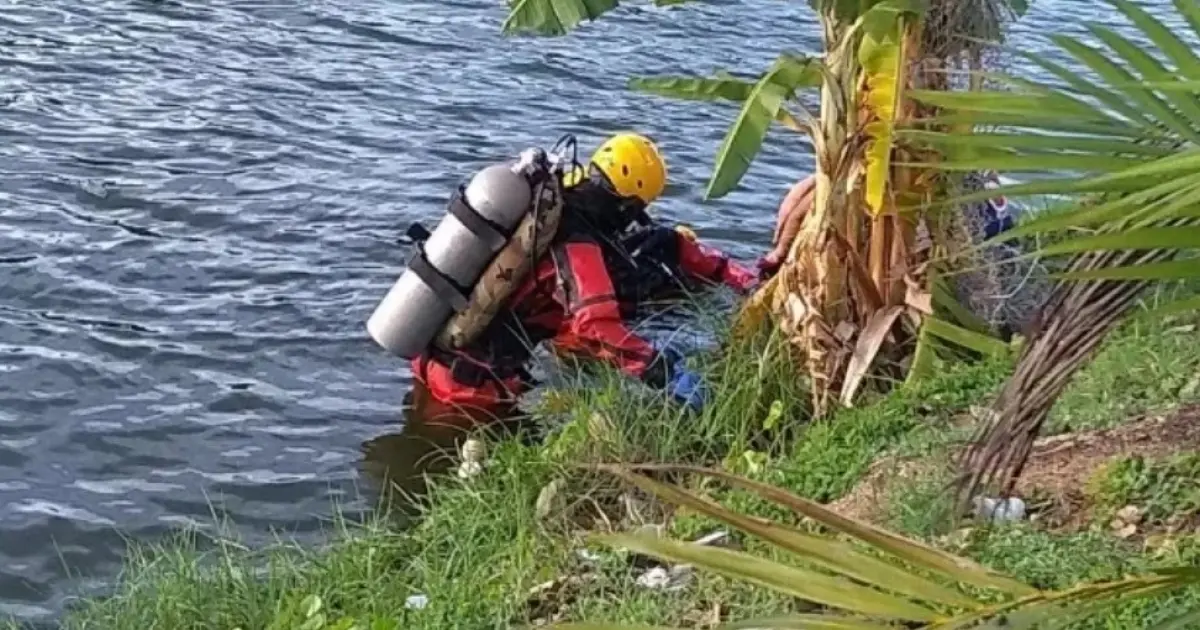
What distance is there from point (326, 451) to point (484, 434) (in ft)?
2.09

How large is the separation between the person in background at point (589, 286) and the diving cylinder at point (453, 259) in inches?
6.2

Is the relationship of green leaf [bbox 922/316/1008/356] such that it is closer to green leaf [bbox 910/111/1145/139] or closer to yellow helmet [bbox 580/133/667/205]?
yellow helmet [bbox 580/133/667/205]

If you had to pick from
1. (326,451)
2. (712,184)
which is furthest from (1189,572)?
(326,451)

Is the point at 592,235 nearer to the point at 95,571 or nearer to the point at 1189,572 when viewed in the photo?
the point at 95,571

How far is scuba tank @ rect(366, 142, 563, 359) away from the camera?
6586 mm

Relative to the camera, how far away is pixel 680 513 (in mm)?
4547

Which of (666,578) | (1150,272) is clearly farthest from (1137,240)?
(666,578)

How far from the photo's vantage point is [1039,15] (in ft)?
39.2

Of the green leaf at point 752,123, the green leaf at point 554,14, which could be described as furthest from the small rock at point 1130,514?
the green leaf at point 554,14

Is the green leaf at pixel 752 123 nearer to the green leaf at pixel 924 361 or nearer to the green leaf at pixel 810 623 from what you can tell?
the green leaf at pixel 924 361

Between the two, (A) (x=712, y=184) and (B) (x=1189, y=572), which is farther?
(A) (x=712, y=184)

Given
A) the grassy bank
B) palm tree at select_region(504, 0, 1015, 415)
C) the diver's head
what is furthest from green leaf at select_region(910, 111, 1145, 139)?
the diver's head

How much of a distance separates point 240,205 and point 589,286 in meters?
2.73

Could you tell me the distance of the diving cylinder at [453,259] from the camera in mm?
6594
